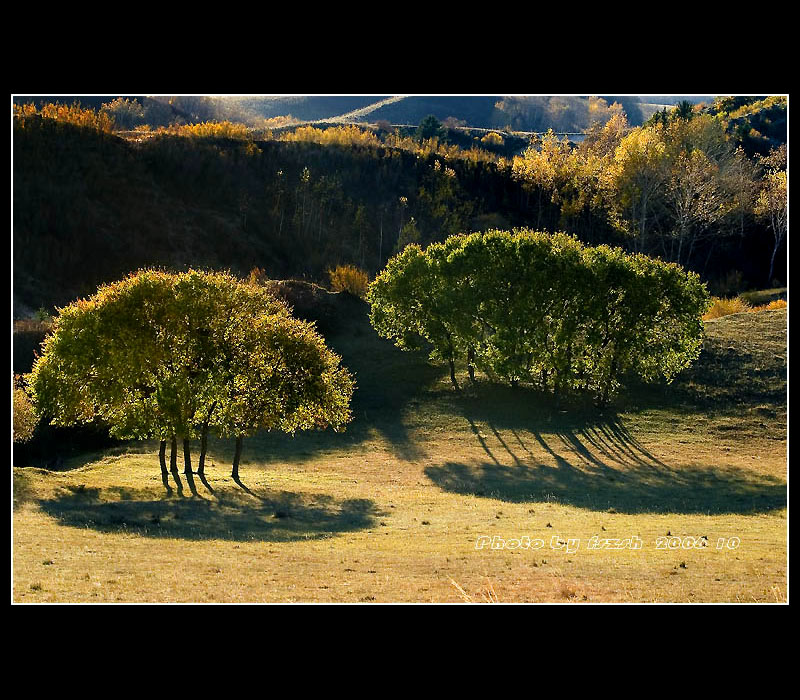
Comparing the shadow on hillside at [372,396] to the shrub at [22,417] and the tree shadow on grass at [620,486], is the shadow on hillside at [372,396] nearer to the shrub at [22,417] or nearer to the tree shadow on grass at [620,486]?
the tree shadow on grass at [620,486]

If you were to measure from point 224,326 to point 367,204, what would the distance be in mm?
111579

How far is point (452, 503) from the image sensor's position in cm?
4762

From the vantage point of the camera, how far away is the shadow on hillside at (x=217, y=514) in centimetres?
3856

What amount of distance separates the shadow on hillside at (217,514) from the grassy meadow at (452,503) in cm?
20

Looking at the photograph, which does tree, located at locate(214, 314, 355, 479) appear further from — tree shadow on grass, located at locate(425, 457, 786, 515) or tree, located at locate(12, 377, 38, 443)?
tree, located at locate(12, 377, 38, 443)

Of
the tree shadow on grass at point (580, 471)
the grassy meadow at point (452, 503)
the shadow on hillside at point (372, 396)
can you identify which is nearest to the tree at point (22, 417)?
the grassy meadow at point (452, 503)

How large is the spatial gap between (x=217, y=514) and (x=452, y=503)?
14.4 m

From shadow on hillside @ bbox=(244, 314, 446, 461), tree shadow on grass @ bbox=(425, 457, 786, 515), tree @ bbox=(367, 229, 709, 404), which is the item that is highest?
tree @ bbox=(367, 229, 709, 404)

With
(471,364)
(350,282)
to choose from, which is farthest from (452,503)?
(350,282)

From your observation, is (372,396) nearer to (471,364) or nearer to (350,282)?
(471,364)

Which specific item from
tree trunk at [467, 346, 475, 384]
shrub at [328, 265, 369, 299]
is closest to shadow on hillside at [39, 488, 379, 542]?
tree trunk at [467, 346, 475, 384]

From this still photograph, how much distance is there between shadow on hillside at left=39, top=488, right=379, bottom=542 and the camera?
38562mm

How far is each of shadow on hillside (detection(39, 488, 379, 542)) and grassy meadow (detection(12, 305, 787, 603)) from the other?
202mm

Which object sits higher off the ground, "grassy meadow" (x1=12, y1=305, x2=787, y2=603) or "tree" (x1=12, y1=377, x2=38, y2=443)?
"tree" (x1=12, y1=377, x2=38, y2=443)
